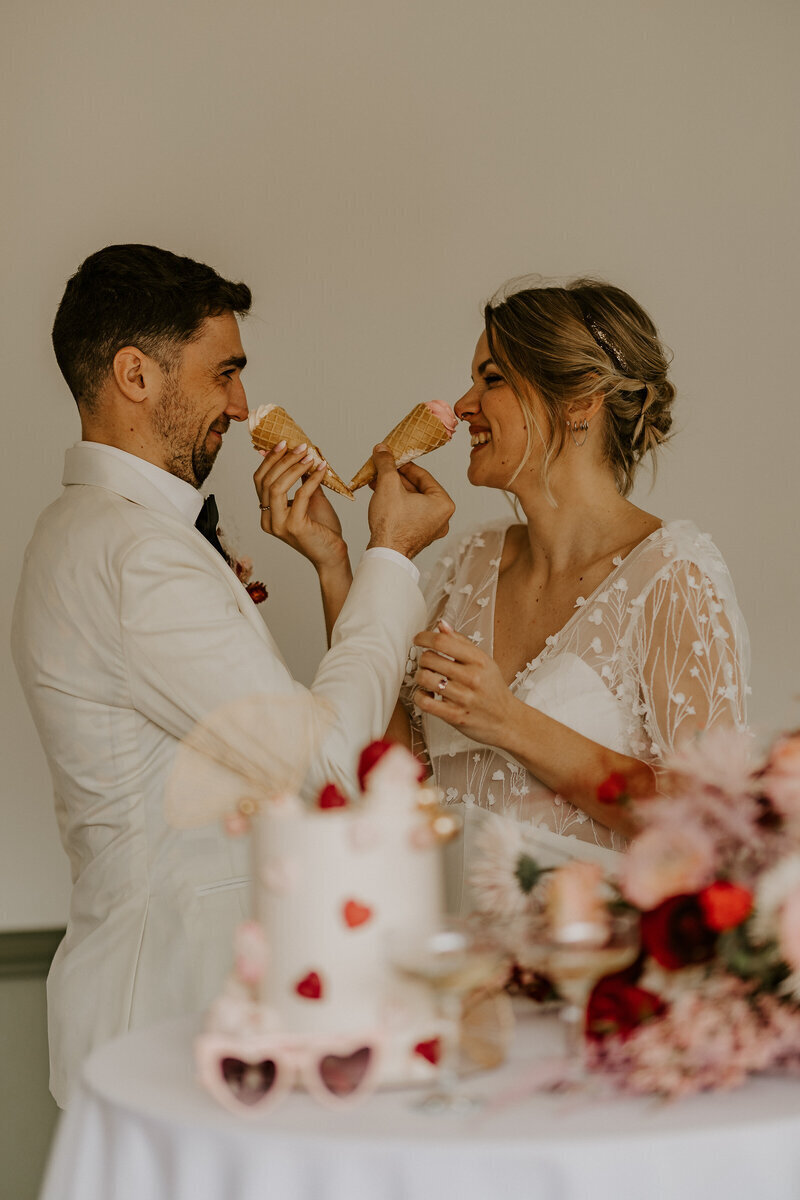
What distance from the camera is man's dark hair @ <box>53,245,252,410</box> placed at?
2.50 m

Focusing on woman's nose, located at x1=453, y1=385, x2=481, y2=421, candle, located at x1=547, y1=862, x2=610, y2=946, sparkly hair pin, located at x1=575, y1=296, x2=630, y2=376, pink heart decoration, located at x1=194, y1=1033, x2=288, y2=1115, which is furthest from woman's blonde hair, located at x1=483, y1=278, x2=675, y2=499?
pink heart decoration, located at x1=194, y1=1033, x2=288, y2=1115

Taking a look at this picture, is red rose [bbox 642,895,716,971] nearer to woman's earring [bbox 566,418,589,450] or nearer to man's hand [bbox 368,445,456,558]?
man's hand [bbox 368,445,456,558]

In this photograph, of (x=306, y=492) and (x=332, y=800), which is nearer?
(x=332, y=800)

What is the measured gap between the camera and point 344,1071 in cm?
128

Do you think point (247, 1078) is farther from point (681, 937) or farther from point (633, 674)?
point (633, 674)

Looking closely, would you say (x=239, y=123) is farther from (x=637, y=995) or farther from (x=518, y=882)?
(x=637, y=995)

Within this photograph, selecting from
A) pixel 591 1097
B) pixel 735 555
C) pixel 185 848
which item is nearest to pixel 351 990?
pixel 591 1097

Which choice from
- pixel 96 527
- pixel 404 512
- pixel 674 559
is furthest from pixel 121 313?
pixel 674 559

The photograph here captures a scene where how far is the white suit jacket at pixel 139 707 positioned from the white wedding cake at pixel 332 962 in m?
0.83

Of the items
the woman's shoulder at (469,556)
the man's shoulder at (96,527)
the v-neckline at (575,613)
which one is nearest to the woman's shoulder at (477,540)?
the woman's shoulder at (469,556)

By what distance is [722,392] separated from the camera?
3.86m

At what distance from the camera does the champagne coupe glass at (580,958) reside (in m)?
1.28

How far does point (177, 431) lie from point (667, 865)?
156cm

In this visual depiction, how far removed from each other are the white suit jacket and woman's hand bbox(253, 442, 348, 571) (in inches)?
14.1
